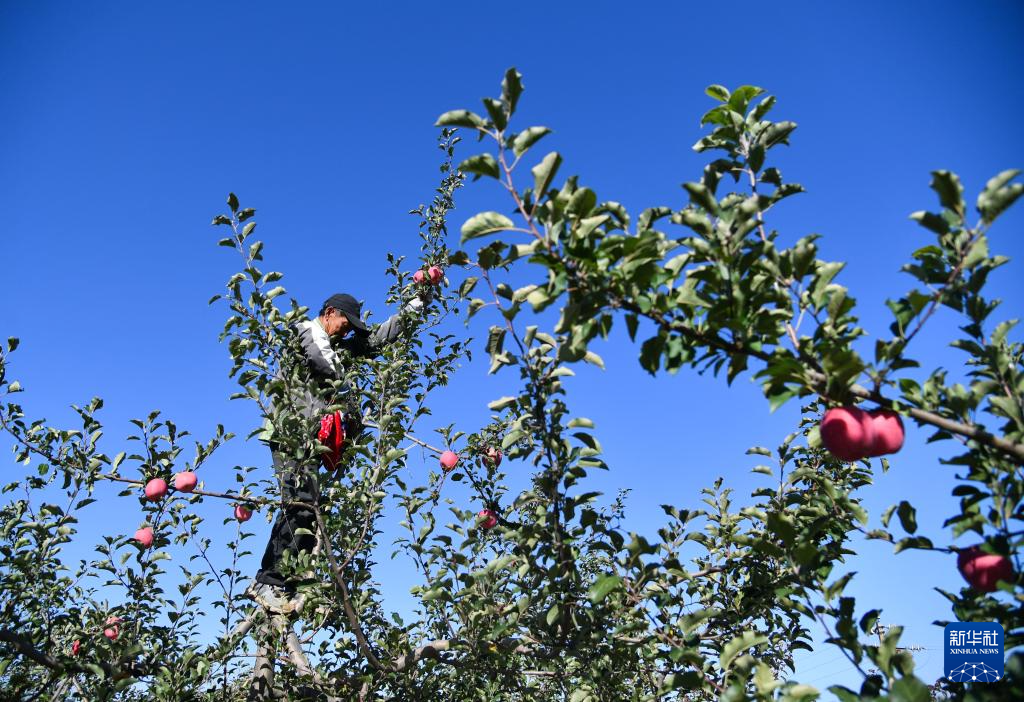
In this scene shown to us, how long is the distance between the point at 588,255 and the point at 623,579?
1.34m

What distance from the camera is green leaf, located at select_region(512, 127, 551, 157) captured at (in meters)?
1.65

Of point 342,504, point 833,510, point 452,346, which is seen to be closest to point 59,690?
point 342,504

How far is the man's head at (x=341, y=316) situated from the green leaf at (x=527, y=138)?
8.10 feet

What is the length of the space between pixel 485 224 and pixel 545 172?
230mm

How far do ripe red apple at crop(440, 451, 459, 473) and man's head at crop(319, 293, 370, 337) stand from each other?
1.25 m

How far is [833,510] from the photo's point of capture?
2141mm

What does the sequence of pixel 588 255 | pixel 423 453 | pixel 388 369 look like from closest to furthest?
pixel 588 255 < pixel 388 369 < pixel 423 453

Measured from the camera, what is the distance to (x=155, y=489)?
2812 millimetres

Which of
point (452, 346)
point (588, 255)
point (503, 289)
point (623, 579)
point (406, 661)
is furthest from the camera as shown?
point (452, 346)

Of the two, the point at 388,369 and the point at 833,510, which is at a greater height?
the point at 388,369

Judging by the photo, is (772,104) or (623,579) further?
(623,579)

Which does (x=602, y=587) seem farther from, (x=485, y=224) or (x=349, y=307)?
(x=349, y=307)

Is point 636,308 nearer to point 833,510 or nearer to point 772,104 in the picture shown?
point 772,104

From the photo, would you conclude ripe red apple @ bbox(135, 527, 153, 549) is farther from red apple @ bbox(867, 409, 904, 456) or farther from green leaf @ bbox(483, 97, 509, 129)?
red apple @ bbox(867, 409, 904, 456)
